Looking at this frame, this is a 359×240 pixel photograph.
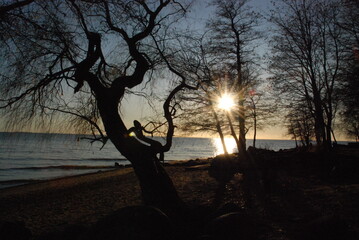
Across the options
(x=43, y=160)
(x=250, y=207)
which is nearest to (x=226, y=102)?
(x=250, y=207)

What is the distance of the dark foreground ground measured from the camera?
4680mm

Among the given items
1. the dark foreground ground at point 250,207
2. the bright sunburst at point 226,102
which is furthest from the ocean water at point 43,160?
the bright sunburst at point 226,102

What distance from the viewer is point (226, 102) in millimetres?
16938

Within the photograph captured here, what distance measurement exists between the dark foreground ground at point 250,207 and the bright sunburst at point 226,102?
4.36 meters

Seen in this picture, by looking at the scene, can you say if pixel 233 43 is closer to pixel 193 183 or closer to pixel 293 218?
pixel 193 183

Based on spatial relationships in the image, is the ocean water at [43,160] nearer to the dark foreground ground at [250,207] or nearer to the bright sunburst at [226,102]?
the dark foreground ground at [250,207]

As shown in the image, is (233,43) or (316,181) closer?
(316,181)

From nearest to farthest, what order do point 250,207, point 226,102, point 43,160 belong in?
point 250,207, point 226,102, point 43,160

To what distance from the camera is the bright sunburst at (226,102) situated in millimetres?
15966

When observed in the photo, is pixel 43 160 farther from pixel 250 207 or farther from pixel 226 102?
pixel 250 207

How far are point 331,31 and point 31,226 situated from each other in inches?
699

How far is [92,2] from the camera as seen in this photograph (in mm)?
5355

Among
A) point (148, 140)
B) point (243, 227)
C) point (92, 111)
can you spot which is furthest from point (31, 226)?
point (243, 227)

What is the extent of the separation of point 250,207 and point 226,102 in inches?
417
